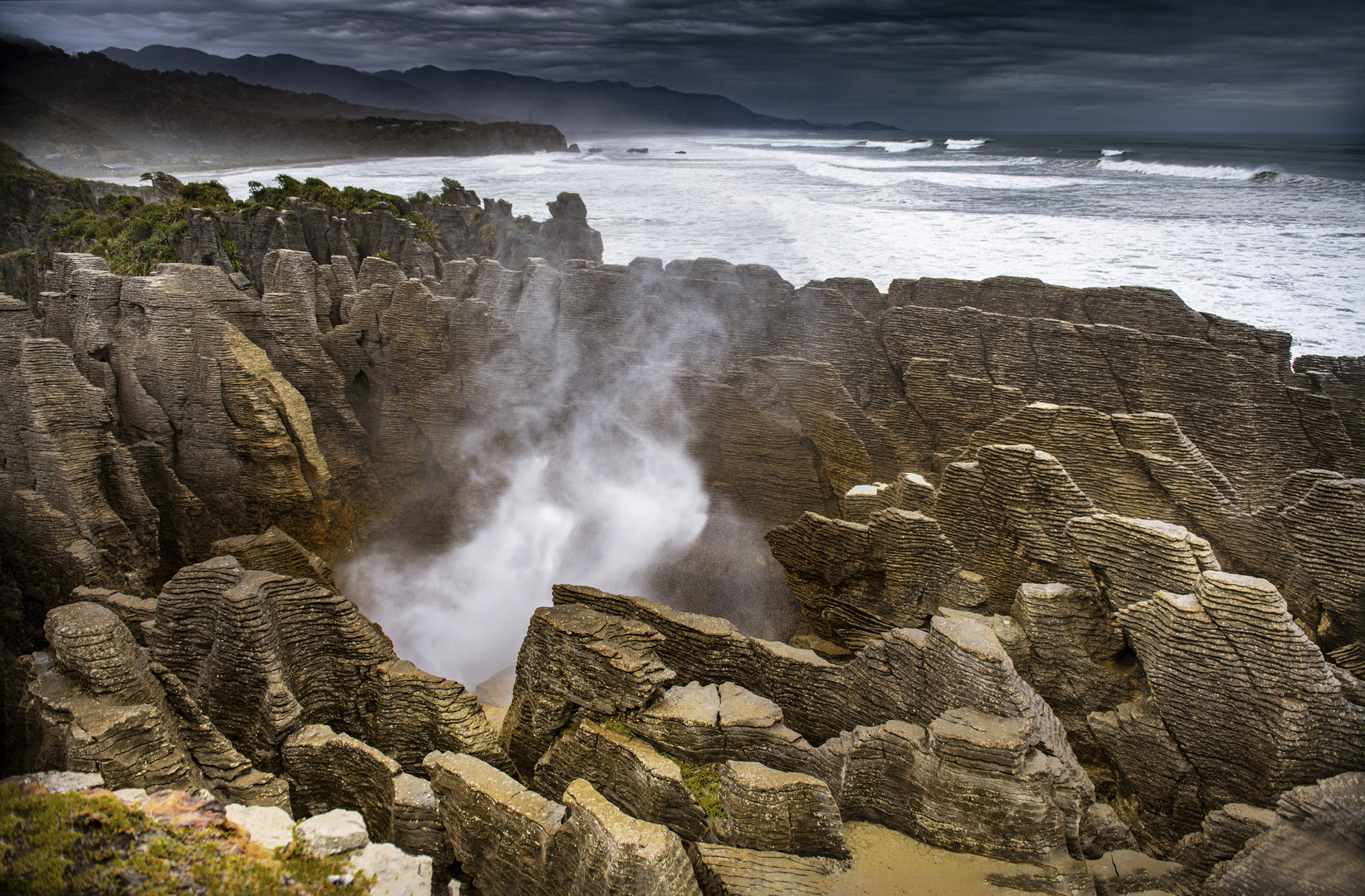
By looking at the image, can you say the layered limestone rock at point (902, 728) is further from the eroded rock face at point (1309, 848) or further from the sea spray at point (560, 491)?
the sea spray at point (560, 491)

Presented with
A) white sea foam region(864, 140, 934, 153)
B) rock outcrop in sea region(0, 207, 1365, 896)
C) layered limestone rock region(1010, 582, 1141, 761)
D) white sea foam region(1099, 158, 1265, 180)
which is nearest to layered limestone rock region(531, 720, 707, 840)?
rock outcrop in sea region(0, 207, 1365, 896)

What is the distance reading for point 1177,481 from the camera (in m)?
10.3

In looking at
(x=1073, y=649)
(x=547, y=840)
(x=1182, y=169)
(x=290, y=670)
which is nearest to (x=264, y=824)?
(x=547, y=840)

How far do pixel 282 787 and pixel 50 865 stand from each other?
3.60 metres

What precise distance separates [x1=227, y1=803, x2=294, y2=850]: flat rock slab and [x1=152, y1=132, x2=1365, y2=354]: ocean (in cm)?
2012

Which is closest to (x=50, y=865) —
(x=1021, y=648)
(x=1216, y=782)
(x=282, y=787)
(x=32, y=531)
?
(x=282, y=787)

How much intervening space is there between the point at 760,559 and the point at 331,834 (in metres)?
9.40

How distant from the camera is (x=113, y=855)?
4840mm

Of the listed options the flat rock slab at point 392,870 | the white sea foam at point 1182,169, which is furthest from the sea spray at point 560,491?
the white sea foam at point 1182,169

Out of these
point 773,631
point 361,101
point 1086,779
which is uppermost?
point 361,101

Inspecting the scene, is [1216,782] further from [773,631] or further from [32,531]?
[32,531]

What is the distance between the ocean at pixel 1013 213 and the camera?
20984 mm

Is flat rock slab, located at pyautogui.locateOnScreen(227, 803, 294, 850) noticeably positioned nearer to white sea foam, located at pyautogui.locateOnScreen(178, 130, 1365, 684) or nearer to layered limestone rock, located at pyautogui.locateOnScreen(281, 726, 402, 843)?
layered limestone rock, located at pyautogui.locateOnScreen(281, 726, 402, 843)

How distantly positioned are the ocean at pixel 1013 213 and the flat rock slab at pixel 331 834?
19.6 m
